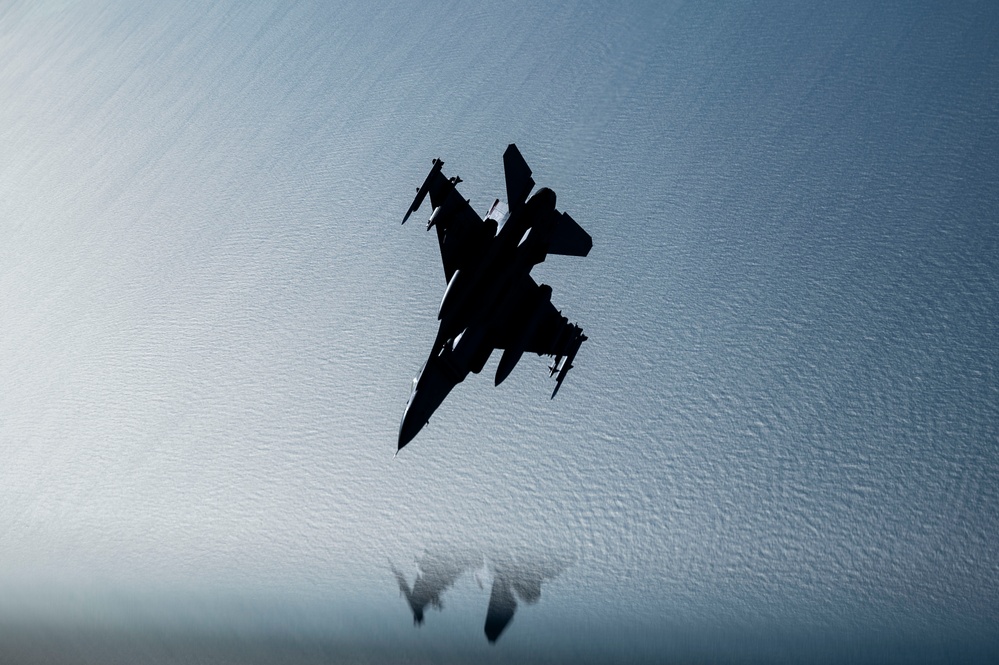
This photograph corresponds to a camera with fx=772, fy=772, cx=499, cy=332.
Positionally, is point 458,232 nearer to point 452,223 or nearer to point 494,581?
point 452,223

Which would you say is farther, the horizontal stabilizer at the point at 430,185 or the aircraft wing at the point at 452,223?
the aircraft wing at the point at 452,223

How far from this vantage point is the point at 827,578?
28781 millimetres

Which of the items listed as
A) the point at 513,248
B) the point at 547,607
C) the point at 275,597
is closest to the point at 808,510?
the point at 547,607

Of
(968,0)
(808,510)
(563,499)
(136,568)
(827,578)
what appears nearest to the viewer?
(827,578)

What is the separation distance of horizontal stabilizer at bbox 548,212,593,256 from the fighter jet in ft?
0.16

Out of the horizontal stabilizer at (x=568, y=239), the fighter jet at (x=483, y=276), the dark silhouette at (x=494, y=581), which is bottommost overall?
the dark silhouette at (x=494, y=581)

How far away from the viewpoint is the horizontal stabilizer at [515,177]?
31391 mm

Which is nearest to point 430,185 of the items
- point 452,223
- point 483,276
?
point 452,223

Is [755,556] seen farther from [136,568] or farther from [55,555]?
[55,555]

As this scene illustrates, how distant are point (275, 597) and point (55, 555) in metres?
13.7

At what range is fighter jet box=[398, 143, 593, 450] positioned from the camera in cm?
3077

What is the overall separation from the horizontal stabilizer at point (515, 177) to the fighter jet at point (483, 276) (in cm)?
4

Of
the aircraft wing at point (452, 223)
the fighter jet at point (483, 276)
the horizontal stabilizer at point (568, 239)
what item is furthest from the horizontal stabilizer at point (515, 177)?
the horizontal stabilizer at point (568, 239)

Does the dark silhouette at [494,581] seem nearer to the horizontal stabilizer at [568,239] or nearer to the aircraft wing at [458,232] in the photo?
the aircraft wing at [458,232]
